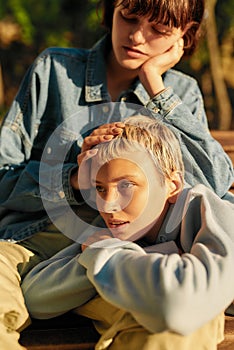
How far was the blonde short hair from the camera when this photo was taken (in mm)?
1595

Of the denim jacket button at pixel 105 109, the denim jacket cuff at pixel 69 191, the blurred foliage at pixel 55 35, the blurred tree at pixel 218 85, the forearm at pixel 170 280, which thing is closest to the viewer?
the forearm at pixel 170 280

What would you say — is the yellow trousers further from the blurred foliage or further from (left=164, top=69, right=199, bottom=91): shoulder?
the blurred foliage

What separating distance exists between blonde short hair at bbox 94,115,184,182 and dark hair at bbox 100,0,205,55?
1.45 feet

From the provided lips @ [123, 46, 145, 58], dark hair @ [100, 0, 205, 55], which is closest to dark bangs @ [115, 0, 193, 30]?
dark hair @ [100, 0, 205, 55]

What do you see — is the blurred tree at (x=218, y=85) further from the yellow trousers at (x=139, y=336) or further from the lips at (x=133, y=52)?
the yellow trousers at (x=139, y=336)

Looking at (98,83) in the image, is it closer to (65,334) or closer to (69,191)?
(69,191)

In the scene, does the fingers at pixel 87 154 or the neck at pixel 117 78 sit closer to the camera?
the fingers at pixel 87 154

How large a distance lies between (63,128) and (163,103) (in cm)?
39

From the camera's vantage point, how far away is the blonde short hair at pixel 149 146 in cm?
159

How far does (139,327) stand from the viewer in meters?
1.38

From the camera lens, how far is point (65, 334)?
1565mm

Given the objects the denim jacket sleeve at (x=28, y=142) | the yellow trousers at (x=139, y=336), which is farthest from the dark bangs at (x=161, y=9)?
the yellow trousers at (x=139, y=336)

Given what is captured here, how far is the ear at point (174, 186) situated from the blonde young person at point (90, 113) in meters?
0.18

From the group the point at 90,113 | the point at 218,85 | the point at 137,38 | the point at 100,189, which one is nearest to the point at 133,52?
the point at 137,38
